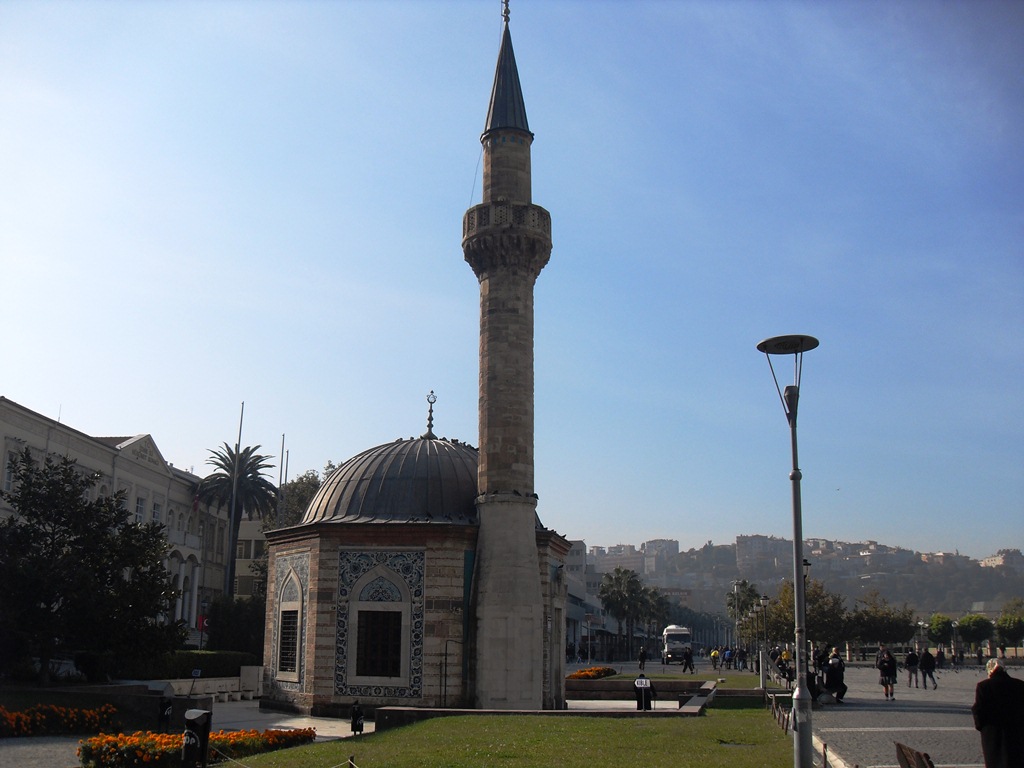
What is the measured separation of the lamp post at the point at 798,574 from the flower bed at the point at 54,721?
16434 mm

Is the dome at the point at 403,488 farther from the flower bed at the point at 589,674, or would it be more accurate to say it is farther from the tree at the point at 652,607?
the tree at the point at 652,607

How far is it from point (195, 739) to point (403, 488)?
14.4 meters

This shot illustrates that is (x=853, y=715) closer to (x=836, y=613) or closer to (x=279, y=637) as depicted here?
(x=279, y=637)

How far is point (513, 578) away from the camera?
26141 millimetres

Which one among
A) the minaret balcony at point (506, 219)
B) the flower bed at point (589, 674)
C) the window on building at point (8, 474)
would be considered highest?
the minaret balcony at point (506, 219)

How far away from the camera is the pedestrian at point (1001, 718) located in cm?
950

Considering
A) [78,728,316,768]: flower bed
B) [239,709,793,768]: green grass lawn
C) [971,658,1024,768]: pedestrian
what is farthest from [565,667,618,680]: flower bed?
[971,658,1024,768]: pedestrian

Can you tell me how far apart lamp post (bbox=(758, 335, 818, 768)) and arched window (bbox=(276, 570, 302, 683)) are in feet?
58.3

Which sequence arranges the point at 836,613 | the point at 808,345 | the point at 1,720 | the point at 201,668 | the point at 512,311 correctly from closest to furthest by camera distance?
1. the point at 808,345
2. the point at 1,720
3. the point at 512,311
4. the point at 201,668
5. the point at 836,613

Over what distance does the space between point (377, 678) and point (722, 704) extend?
9.79 m

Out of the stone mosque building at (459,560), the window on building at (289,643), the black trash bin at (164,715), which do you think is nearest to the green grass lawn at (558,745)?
the stone mosque building at (459,560)

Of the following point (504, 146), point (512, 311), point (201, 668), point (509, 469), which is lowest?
point (201, 668)

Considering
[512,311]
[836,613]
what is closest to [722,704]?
[512,311]

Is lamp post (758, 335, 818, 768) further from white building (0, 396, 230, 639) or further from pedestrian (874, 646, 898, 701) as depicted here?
white building (0, 396, 230, 639)
